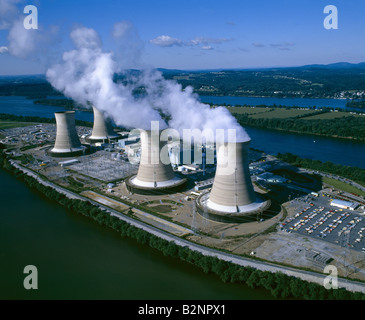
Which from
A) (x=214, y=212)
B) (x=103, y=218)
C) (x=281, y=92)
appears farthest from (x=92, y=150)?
(x=281, y=92)

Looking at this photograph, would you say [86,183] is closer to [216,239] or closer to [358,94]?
[216,239]

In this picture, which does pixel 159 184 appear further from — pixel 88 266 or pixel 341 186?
pixel 341 186

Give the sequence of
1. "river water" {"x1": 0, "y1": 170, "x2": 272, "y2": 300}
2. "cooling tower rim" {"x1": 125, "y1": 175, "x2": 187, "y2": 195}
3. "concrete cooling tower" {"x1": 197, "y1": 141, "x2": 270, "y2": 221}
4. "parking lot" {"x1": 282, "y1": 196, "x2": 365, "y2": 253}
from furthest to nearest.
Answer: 1. "cooling tower rim" {"x1": 125, "y1": 175, "x2": 187, "y2": 195}
2. "concrete cooling tower" {"x1": 197, "y1": 141, "x2": 270, "y2": 221}
3. "parking lot" {"x1": 282, "y1": 196, "x2": 365, "y2": 253}
4. "river water" {"x1": 0, "y1": 170, "x2": 272, "y2": 300}

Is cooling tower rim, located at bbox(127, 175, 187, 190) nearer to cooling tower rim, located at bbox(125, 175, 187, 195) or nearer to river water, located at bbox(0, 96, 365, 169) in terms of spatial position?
cooling tower rim, located at bbox(125, 175, 187, 195)

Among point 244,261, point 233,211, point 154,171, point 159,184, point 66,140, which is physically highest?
point 66,140

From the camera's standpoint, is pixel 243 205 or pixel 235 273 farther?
pixel 243 205

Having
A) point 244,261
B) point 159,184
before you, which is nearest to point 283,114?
point 159,184

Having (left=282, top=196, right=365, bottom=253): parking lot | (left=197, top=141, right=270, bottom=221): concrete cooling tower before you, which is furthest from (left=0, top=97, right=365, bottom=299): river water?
(left=282, top=196, right=365, bottom=253): parking lot
